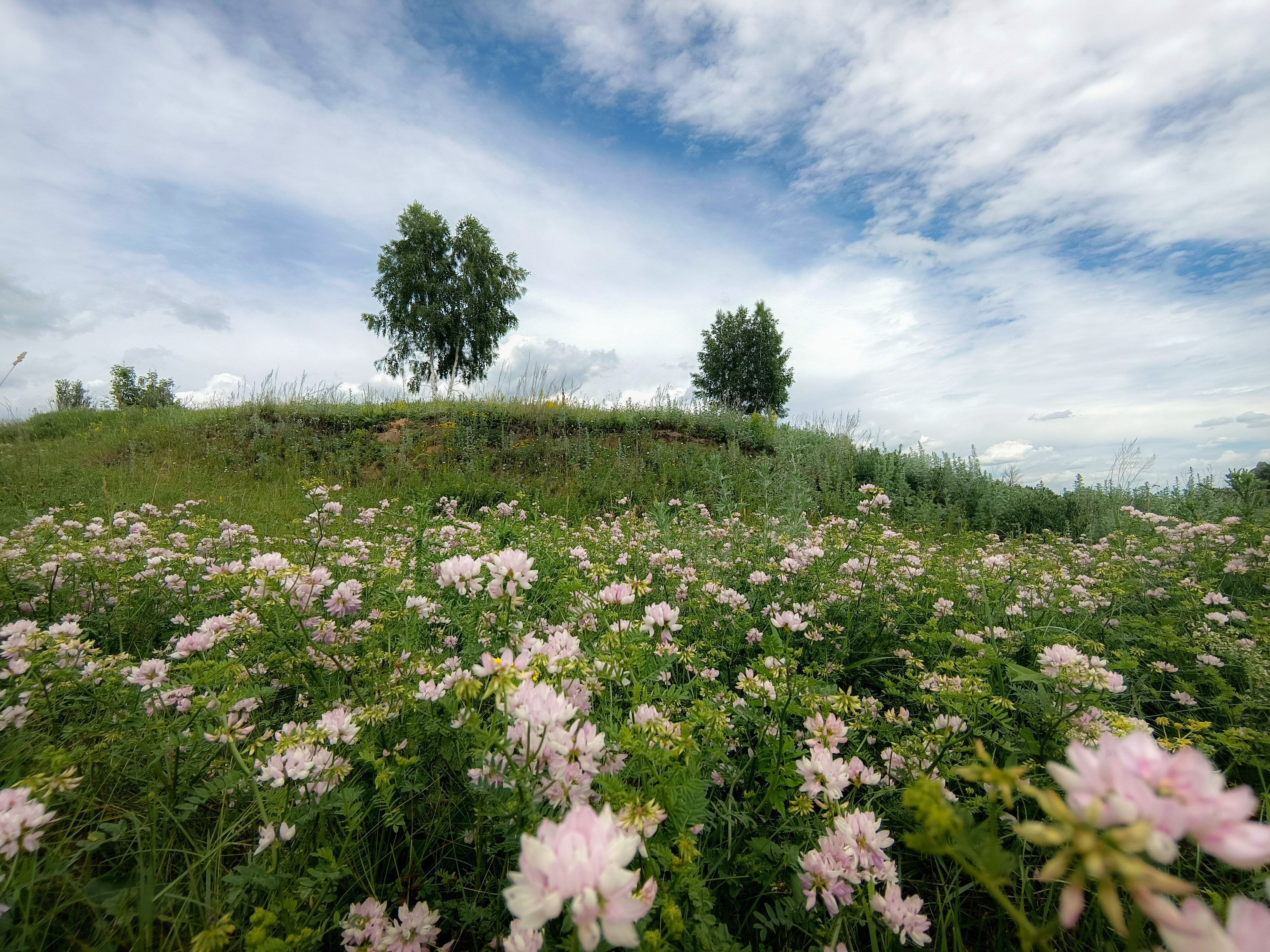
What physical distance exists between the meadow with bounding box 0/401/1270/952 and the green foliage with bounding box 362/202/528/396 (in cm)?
2536

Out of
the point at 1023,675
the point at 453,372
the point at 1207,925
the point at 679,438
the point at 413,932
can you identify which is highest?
the point at 453,372

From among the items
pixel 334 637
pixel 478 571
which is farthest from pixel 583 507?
pixel 478 571

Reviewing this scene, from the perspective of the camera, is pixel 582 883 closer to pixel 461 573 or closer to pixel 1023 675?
pixel 461 573

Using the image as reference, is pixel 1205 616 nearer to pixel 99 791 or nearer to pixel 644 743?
pixel 644 743

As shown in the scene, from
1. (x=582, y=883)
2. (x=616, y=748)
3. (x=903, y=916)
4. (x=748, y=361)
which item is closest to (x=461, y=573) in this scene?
(x=616, y=748)

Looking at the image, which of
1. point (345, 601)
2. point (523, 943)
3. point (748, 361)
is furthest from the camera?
point (748, 361)

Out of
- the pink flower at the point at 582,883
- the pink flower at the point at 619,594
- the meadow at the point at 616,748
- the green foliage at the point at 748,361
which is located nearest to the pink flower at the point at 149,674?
the meadow at the point at 616,748

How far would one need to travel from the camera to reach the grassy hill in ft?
25.3

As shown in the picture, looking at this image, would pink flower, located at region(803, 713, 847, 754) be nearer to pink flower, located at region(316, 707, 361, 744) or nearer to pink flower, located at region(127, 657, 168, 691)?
pink flower, located at region(316, 707, 361, 744)

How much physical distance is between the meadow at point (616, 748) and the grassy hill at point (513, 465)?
2.79 m

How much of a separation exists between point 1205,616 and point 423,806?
4.28m

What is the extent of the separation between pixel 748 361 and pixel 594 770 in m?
35.0

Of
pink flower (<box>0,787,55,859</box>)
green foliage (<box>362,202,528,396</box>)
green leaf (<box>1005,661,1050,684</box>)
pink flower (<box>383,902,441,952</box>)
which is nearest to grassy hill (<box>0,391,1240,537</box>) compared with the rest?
green leaf (<box>1005,661,1050,684</box>)

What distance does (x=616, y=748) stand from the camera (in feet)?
4.48
